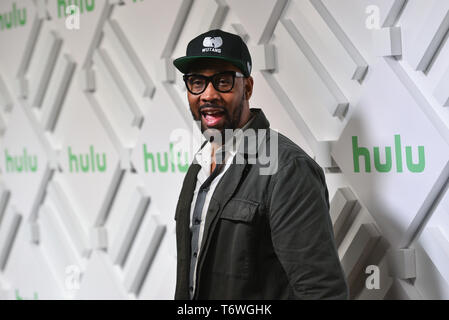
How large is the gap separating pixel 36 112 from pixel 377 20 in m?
1.67

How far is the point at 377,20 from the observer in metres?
1.85

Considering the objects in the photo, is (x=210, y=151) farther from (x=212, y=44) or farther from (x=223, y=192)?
(x=212, y=44)

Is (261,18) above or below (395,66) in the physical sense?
above

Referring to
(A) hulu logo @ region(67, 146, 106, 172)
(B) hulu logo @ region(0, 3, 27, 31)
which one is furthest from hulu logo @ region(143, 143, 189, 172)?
(B) hulu logo @ region(0, 3, 27, 31)

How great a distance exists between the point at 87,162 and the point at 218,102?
3.89 feet

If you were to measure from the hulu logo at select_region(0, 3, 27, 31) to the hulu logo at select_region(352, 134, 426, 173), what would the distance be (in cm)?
170

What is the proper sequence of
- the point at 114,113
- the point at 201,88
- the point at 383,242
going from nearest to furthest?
the point at 201,88 < the point at 383,242 < the point at 114,113

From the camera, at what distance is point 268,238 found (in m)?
1.64

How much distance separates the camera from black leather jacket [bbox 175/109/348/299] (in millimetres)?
1533

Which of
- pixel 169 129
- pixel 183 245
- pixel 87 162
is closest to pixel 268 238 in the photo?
pixel 183 245

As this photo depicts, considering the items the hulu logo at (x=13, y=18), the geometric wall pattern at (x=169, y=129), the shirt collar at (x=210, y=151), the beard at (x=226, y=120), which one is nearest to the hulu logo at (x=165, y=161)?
the geometric wall pattern at (x=169, y=129)

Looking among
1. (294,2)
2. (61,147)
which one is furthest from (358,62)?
(61,147)
